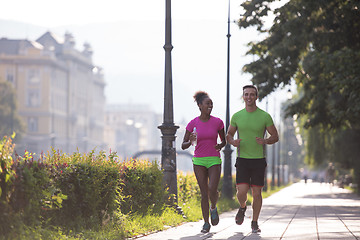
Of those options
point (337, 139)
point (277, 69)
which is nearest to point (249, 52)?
point (277, 69)

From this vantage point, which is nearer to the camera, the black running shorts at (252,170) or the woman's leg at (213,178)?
the black running shorts at (252,170)

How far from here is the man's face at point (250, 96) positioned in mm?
11656

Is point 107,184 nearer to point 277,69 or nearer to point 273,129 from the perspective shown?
point 273,129

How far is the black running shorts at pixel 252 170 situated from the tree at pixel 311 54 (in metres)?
13.2

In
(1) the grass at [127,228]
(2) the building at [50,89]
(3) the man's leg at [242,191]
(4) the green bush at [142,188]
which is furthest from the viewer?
(2) the building at [50,89]

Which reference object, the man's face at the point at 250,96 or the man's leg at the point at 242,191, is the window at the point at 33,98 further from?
the man's face at the point at 250,96

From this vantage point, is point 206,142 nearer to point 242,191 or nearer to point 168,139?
point 242,191

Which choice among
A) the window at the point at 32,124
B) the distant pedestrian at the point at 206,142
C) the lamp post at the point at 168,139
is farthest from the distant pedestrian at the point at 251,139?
the window at the point at 32,124

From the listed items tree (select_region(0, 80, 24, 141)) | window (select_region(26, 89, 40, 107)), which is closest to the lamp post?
tree (select_region(0, 80, 24, 141))

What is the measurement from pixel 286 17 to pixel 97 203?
20769 mm

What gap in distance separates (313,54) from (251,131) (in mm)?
17870

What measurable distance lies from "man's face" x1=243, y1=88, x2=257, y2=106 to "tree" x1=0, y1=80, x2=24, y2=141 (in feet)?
275

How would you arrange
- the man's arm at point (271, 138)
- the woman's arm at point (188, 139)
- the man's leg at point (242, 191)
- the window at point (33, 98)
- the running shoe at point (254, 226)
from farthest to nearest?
the window at point (33, 98) < the running shoe at point (254, 226) < the man's leg at point (242, 191) < the woman's arm at point (188, 139) < the man's arm at point (271, 138)

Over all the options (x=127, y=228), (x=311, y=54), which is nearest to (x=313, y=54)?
(x=311, y=54)
